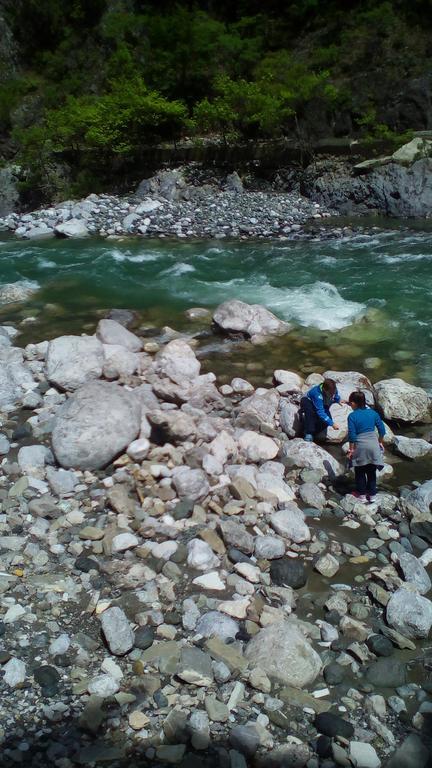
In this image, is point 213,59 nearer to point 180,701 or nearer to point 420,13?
point 420,13

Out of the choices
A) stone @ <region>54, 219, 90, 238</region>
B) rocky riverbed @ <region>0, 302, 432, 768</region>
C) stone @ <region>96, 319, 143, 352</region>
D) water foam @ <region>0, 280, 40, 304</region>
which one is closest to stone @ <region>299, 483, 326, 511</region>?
rocky riverbed @ <region>0, 302, 432, 768</region>

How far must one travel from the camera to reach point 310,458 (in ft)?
20.0

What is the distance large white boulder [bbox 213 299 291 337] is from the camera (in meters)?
9.38

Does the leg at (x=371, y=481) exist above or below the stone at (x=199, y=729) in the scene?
below

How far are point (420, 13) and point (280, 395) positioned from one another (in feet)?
82.6

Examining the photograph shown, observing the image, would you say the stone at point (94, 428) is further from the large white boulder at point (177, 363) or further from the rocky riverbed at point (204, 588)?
the large white boulder at point (177, 363)

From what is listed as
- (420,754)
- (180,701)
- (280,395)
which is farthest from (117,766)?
(280,395)

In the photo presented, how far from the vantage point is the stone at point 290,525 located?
491cm

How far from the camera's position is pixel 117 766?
9.93ft


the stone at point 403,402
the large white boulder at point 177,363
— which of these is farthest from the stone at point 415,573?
the large white boulder at point 177,363

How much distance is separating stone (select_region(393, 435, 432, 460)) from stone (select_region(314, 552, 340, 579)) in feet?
6.70

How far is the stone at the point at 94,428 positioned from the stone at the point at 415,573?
116 inches

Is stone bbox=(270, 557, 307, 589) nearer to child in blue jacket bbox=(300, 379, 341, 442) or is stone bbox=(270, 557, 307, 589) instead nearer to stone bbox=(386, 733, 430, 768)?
stone bbox=(386, 733, 430, 768)

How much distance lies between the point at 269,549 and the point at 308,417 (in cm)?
219
